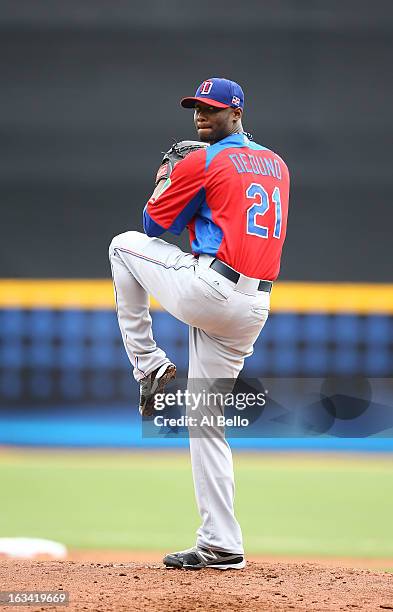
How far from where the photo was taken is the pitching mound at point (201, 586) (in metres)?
3.75

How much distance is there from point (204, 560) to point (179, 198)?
1.43 metres

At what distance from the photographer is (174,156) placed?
13.9ft

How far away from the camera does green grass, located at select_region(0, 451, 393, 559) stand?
20.7 feet

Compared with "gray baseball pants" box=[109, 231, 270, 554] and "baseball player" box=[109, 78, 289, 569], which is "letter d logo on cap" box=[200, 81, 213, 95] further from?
"gray baseball pants" box=[109, 231, 270, 554]

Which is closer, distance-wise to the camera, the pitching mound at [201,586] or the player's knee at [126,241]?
the pitching mound at [201,586]

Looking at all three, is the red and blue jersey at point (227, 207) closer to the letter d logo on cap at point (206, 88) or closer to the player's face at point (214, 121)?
the player's face at point (214, 121)

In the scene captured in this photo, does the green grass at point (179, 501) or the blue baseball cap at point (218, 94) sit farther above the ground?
the blue baseball cap at point (218, 94)

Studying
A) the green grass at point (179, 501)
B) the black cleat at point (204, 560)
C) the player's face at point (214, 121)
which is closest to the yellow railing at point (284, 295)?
the green grass at point (179, 501)

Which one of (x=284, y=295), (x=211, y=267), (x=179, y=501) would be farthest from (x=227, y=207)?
(x=284, y=295)

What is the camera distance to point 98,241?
998 cm

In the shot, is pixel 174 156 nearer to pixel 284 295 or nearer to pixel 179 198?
pixel 179 198

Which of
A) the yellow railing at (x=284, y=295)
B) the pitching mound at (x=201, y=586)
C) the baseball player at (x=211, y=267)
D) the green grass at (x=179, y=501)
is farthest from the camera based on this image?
the yellow railing at (x=284, y=295)

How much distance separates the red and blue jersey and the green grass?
244cm

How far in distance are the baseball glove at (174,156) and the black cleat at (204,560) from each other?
1.48m
